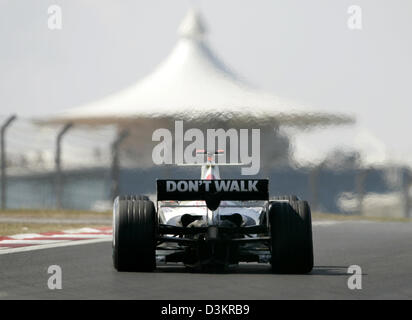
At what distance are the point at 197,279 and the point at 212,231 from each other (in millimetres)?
660

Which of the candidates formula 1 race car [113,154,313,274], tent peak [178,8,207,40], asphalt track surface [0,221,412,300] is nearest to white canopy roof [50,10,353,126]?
tent peak [178,8,207,40]

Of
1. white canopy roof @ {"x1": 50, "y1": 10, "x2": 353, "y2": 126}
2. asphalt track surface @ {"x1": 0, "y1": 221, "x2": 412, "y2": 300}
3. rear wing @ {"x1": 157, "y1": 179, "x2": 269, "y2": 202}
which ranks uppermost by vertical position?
white canopy roof @ {"x1": 50, "y1": 10, "x2": 353, "y2": 126}

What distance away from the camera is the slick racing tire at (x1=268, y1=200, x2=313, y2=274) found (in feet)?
33.0

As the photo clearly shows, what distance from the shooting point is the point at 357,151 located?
23500 millimetres

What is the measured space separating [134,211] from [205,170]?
176cm

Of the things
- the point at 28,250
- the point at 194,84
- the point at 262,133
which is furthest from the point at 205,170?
the point at 194,84

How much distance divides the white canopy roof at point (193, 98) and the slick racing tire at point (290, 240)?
34.6 ft

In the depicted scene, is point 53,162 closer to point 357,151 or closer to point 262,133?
point 262,133

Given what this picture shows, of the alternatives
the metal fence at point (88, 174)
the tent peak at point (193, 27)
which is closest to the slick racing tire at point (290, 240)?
the metal fence at point (88, 174)

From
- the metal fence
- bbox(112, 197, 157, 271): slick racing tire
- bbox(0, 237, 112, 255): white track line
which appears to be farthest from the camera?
the metal fence

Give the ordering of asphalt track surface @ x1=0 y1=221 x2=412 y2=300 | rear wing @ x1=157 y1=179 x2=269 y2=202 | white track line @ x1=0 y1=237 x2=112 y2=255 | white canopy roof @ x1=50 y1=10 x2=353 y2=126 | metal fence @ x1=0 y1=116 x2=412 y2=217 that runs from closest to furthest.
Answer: asphalt track surface @ x1=0 y1=221 x2=412 y2=300 < rear wing @ x1=157 y1=179 x2=269 y2=202 < white track line @ x1=0 y1=237 x2=112 y2=255 < white canopy roof @ x1=50 y1=10 x2=353 y2=126 < metal fence @ x1=0 y1=116 x2=412 y2=217

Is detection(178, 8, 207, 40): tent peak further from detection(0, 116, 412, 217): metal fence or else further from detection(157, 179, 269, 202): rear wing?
detection(157, 179, 269, 202): rear wing

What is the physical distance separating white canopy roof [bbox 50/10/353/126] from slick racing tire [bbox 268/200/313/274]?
34.6 feet
